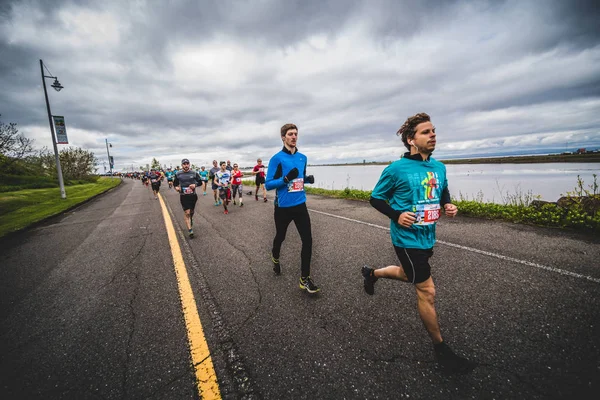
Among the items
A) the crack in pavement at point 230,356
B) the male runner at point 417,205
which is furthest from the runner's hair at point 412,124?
the crack in pavement at point 230,356

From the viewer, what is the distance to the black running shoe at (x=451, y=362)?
183 centimetres

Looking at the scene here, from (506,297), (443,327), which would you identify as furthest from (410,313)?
(506,297)

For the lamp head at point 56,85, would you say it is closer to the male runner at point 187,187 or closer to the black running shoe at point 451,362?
the male runner at point 187,187

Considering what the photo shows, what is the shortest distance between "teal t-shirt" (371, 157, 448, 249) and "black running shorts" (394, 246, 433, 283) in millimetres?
47

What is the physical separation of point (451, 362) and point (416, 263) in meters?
0.79

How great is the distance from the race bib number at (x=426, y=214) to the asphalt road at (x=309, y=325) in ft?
3.76

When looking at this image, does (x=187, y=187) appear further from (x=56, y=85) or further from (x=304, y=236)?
(x=56, y=85)

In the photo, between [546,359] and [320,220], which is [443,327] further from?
[320,220]

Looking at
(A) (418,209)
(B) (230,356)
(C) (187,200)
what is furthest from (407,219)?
(C) (187,200)

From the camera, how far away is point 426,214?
2123 mm

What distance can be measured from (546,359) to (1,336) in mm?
5370

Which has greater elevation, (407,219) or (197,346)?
(407,219)

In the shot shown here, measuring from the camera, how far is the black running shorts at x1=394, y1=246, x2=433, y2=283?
6.64 ft

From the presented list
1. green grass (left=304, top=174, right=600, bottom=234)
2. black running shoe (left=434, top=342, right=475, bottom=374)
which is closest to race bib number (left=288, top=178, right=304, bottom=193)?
black running shoe (left=434, top=342, right=475, bottom=374)
